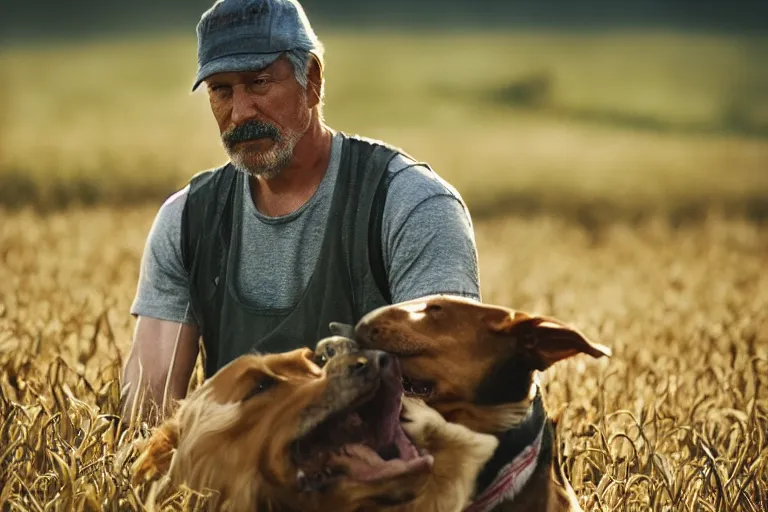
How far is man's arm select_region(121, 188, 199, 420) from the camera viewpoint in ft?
16.5

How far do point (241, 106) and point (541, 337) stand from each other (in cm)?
164

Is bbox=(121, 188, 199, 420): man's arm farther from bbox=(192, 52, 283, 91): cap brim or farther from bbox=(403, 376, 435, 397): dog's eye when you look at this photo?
bbox=(403, 376, 435, 397): dog's eye

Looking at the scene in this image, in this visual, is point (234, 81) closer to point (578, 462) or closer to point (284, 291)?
point (284, 291)

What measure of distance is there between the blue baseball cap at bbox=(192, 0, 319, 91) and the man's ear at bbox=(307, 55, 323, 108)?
0.16m

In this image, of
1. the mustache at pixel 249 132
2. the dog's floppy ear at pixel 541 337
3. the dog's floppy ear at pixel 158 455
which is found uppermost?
the mustache at pixel 249 132

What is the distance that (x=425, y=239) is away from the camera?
4.61 metres

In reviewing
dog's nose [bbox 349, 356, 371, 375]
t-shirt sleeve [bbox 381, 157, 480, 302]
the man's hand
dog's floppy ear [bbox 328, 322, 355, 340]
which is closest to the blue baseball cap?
t-shirt sleeve [bbox 381, 157, 480, 302]

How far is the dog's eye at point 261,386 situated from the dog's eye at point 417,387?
0.38 m

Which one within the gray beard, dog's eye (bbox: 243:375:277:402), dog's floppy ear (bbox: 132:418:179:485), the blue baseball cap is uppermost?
the blue baseball cap

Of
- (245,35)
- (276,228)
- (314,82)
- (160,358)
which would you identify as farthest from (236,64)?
(160,358)

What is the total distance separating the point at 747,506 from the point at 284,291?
1.81m

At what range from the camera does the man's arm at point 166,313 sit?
5023 millimetres

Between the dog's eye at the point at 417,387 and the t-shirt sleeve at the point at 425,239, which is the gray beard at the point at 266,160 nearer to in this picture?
the t-shirt sleeve at the point at 425,239

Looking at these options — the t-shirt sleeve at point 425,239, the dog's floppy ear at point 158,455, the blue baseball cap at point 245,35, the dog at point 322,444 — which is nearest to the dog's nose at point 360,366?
the dog at point 322,444
